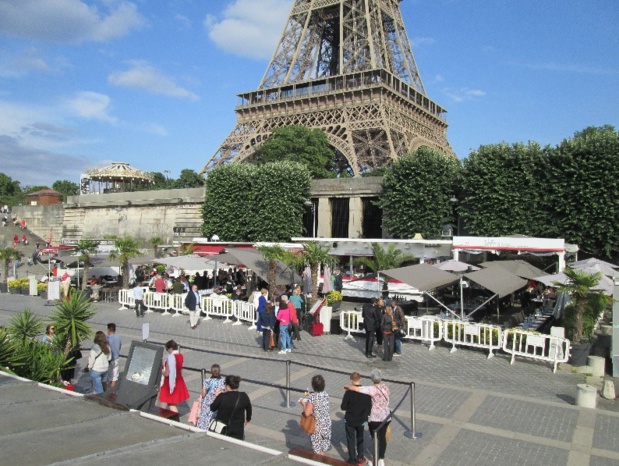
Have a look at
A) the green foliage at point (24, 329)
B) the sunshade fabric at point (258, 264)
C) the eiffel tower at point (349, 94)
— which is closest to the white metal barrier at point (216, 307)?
the sunshade fabric at point (258, 264)

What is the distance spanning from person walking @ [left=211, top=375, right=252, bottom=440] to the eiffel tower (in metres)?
39.4

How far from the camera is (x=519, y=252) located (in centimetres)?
2091

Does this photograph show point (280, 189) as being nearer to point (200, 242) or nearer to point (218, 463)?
point (200, 242)

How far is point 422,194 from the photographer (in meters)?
29.7

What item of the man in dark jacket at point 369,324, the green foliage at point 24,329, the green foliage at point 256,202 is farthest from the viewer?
the green foliage at point 256,202

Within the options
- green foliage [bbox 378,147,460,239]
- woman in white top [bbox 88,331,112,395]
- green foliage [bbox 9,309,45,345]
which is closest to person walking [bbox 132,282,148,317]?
green foliage [bbox 9,309,45,345]

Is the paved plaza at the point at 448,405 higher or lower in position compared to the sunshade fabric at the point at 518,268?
lower

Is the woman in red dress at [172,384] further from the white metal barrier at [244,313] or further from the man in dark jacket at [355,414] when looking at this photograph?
the white metal barrier at [244,313]

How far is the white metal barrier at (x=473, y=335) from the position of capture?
43.2 ft

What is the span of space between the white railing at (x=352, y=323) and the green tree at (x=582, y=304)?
5.46 meters

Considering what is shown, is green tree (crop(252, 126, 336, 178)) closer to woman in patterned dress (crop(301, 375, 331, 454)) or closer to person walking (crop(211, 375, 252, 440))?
woman in patterned dress (crop(301, 375, 331, 454))

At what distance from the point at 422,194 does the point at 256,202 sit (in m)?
11.4

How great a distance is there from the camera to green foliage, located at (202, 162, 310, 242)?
3462 cm

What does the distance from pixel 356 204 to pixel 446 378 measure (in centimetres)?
2586
